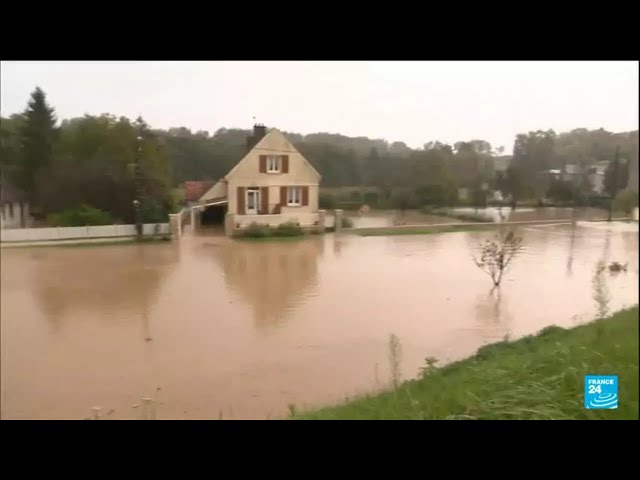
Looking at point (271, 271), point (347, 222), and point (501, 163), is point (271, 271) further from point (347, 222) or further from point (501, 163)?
point (501, 163)

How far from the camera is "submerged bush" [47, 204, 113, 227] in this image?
2727mm

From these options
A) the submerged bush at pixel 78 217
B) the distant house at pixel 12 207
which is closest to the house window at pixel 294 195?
the submerged bush at pixel 78 217

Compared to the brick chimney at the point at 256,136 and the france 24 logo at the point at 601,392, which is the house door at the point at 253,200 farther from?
the france 24 logo at the point at 601,392

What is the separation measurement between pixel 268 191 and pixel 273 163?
192 mm

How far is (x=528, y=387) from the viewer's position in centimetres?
220

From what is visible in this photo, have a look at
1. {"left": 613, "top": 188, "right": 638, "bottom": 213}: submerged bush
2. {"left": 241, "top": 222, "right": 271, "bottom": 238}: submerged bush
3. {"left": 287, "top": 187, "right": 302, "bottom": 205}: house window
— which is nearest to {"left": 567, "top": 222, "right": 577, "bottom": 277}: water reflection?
{"left": 613, "top": 188, "right": 638, "bottom": 213}: submerged bush

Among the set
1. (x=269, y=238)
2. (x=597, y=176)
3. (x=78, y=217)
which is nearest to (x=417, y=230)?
(x=269, y=238)

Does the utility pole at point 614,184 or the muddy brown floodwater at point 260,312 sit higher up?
the utility pole at point 614,184

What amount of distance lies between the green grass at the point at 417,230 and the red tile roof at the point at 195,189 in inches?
40.2

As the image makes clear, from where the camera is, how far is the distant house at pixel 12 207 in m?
2.53

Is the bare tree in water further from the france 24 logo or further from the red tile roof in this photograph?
the red tile roof

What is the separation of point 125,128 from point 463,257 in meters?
2.27

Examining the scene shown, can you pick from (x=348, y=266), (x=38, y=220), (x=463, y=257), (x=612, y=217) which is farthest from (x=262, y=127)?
(x=612, y=217)
